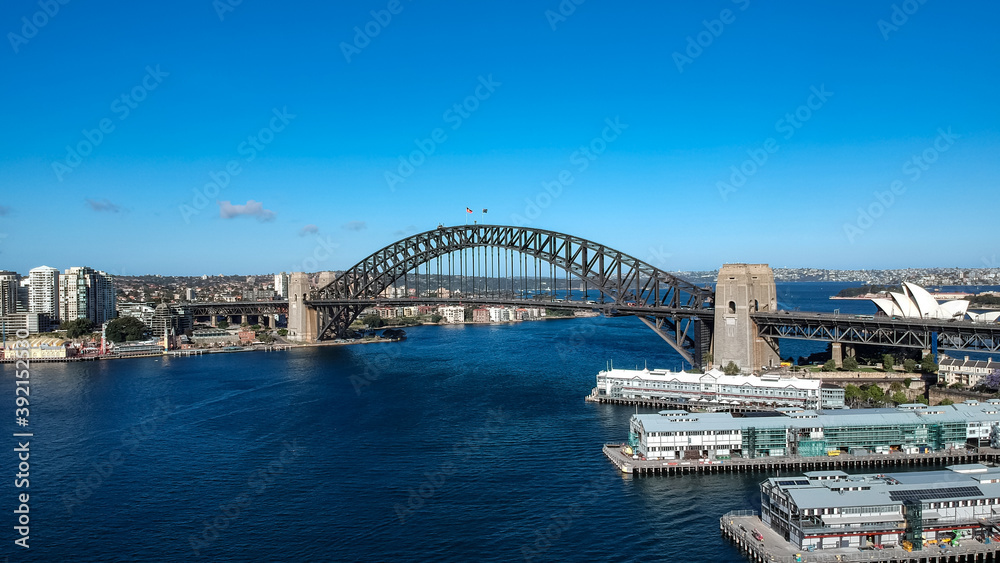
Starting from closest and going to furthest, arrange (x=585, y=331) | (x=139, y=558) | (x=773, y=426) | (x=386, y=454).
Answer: (x=139, y=558), (x=773, y=426), (x=386, y=454), (x=585, y=331)

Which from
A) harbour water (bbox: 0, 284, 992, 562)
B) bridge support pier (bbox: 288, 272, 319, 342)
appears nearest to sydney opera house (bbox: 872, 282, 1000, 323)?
harbour water (bbox: 0, 284, 992, 562)

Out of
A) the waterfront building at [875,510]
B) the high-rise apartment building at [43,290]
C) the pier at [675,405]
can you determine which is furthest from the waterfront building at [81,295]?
the waterfront building at [875,510]

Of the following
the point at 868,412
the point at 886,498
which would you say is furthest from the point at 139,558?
the point at 868,412

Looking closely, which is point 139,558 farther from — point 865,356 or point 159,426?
point 865,356

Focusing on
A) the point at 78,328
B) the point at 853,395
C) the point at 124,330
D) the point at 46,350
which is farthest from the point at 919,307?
the point at 78,328

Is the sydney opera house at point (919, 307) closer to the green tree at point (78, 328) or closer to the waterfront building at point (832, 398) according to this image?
the waterfront building at point (832, 398)

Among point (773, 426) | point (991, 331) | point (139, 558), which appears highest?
point (991, 331)

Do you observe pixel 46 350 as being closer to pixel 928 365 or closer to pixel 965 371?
pixel 928 365

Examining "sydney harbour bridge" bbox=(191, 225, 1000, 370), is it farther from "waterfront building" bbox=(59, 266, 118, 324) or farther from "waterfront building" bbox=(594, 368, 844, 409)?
"waterfront building" bbox=(59, 266, 118, 324)
